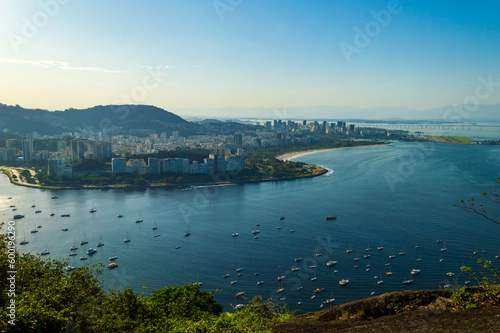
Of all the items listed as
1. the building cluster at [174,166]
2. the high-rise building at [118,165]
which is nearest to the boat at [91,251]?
the building cluster at [174,166]

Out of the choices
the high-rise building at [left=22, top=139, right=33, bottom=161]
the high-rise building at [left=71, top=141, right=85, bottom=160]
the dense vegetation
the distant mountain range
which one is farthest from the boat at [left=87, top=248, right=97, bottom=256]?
the distant mountain range

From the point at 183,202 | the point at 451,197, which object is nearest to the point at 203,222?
the point at 183,202

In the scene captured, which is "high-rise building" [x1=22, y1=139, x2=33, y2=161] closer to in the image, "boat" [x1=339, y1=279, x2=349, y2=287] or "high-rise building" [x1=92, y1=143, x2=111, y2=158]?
"high-rise building" [x1=92, y1=143, x2=111, y2=158]

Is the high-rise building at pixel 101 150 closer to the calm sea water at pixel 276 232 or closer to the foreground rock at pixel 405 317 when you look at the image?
the calm sea water at pixel 276 232

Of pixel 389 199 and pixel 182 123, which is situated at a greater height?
pixel 182 123

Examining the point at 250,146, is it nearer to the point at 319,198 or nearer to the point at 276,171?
the point at 276,171

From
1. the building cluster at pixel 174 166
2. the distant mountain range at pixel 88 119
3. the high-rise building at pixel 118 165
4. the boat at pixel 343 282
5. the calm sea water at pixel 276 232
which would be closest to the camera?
the boat at pixel 343 282
